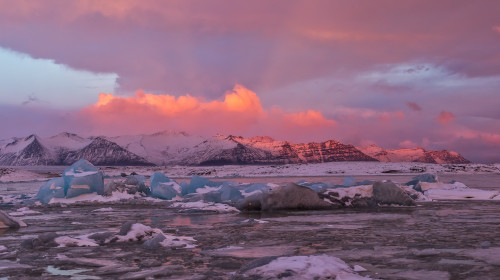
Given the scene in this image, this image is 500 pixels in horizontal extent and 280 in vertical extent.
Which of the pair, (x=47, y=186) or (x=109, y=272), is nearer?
(x=109, y=272)

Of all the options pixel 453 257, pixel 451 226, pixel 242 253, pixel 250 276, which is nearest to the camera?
pixel 250 276

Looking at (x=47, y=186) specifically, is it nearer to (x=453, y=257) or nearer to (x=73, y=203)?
(x=73, y=203)

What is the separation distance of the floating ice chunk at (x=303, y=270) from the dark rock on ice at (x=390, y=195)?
10085mm

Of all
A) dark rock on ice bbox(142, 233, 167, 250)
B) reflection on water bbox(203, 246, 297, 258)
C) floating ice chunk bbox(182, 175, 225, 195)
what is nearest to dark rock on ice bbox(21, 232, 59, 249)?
dark rock on ice bbox(142, 233, 167, 250)

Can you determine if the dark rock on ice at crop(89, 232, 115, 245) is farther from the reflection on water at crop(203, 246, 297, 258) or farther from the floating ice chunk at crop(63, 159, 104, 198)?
the floating ice chunk at crop(63, 159, 104, 198)

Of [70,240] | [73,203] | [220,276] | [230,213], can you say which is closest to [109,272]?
[220,276]

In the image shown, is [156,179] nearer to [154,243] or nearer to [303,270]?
[154,243]

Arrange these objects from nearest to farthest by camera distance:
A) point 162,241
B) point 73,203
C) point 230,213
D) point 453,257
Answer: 1. point 453,257
2. point 162,241
3. point 230,213
4. point 73,203

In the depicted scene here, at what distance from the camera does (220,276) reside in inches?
197

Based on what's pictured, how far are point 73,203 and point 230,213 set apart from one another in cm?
713

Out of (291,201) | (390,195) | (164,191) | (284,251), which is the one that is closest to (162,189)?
(164,191)

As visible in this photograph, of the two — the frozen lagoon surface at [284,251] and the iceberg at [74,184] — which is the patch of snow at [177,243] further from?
the iceberg at [74,184]

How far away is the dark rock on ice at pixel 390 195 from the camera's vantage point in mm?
14411

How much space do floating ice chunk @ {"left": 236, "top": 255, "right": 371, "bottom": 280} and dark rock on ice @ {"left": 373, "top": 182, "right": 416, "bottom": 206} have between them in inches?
397
